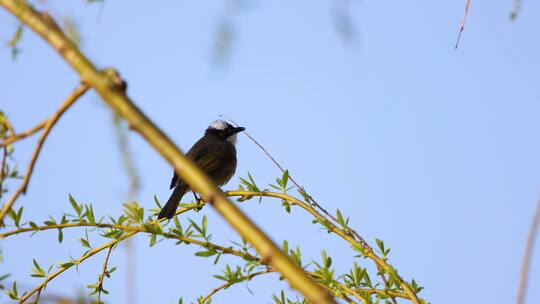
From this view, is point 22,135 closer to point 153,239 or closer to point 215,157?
point 153,239

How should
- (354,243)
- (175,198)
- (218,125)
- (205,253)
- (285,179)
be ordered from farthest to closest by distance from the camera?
(218,125) < (175,198) < (285,179) < (354,243) < (205,253)

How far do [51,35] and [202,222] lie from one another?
119 cm

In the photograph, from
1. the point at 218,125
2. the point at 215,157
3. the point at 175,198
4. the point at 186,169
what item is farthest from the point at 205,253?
the point at 218,125

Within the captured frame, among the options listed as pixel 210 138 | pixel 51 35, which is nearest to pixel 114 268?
pixel 51 35

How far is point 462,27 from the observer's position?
1.59 meters

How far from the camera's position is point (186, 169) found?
78 cm

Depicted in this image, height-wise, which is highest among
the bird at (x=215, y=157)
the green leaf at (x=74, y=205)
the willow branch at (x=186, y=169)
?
the bird at (x=215, y=157)

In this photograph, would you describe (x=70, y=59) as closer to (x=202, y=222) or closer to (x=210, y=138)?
(x=202, y=222)

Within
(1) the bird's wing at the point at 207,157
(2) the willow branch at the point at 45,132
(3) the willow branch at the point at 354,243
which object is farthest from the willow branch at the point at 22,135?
(1) the bird's wing at the point at 207,157

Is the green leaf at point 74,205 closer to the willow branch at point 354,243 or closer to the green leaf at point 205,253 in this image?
the green leaf at point 205,253

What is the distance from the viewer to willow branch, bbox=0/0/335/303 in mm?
764

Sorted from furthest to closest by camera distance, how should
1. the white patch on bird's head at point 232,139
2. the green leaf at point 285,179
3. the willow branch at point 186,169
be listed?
the white patch on bird's head at point 232,139, the green leaf at point 285,179, the willow branch at point 186,169

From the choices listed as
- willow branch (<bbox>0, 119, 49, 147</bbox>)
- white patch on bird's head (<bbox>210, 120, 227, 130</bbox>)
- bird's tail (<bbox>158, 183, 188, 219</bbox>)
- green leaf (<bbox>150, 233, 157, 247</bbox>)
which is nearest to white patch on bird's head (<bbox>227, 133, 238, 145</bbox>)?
white patch on bird's head (<bbox>210, 120, 227, 130</bbox>)

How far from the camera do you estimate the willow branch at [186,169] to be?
76 centimetres
